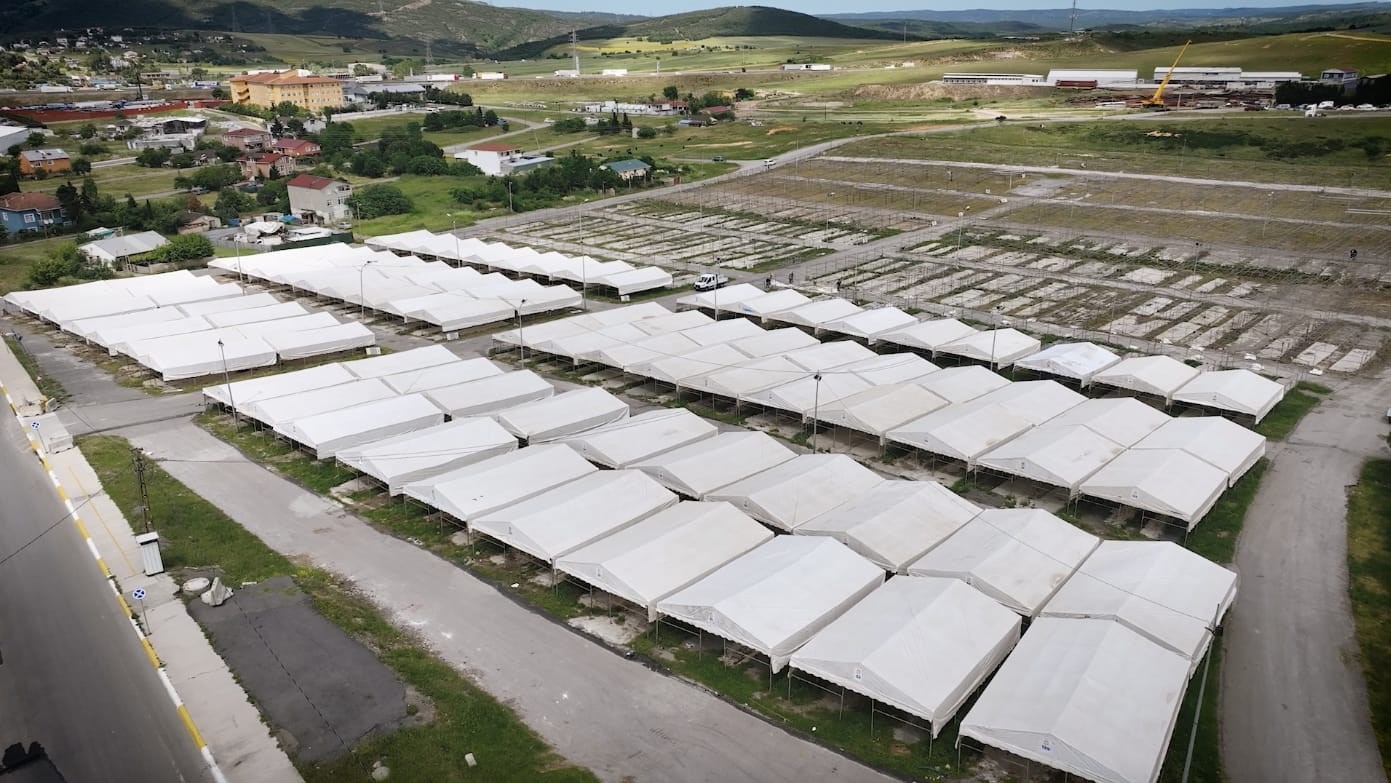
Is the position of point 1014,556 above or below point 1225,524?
above

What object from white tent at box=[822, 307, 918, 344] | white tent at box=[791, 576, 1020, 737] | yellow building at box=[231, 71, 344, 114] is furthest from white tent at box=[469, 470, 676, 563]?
yellow building at box=[231, 71, 344, 114]

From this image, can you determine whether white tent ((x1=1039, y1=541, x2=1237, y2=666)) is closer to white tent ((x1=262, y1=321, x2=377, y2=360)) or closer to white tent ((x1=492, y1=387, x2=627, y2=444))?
white tent ((x1=492, y1=387, x2=627, y2=444))

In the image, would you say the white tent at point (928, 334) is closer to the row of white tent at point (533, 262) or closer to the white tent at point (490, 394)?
the white tent at point (490, 394)

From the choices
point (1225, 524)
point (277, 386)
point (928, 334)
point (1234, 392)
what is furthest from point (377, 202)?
point (1225, 524)

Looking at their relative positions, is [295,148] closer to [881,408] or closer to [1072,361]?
[881,408]

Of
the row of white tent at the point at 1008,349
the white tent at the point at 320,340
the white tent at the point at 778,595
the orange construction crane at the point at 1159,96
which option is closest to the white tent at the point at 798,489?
the white tent at the point at 778,595

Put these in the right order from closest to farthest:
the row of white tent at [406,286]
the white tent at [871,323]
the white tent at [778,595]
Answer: the white tent at [778,595] < the white tent at [871,323] < the row of white tent at [406,286]
